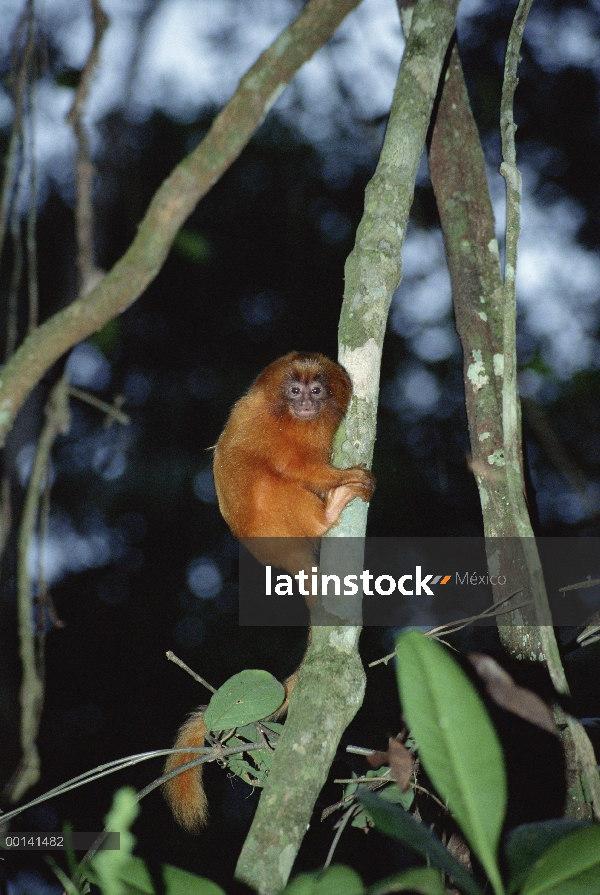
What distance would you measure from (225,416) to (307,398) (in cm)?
383

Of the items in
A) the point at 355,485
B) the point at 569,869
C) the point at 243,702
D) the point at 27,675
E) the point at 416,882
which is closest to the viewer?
the point at 416,882

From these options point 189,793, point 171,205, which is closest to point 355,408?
point 171,205

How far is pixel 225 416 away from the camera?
7.16 metres

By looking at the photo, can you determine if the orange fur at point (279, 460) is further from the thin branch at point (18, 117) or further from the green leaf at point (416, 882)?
the green leaf at point (416, 882)

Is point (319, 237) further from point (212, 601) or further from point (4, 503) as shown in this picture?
point (4, 503)

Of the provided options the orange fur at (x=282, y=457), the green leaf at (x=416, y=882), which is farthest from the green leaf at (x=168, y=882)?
the orange fur at (x=282, y=457)

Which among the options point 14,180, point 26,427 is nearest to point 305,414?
point 26,427

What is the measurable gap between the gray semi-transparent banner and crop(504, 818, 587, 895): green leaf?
0.51 meters

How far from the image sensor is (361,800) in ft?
3.66

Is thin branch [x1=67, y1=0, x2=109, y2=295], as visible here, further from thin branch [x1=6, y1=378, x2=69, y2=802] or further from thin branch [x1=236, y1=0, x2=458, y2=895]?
thin branch [x1=236, y1=0, x2=458, y2=895]

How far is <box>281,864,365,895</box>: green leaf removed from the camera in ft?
3.61

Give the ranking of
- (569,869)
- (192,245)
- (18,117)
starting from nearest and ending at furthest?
(569,869), (18,117), (192,245)

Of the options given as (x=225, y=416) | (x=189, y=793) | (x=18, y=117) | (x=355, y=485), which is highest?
(x=225, y=416)

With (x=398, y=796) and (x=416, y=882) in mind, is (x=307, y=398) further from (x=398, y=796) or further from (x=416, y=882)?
(x=416, y=882)
